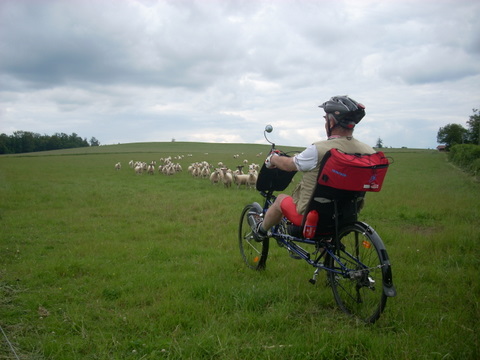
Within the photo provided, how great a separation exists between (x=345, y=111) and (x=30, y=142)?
435 feet

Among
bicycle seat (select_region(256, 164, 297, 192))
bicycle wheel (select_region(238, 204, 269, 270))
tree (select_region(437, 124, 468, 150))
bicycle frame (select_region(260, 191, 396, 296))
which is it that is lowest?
bicycle wheel (select_region(238, 204, 269, 270))

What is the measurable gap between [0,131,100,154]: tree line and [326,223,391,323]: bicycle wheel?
412ft

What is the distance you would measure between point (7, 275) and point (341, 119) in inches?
235

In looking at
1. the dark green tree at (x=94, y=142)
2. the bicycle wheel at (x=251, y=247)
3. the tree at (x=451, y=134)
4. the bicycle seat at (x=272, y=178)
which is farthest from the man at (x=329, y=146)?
the dark green tree at (x=94, y=142)

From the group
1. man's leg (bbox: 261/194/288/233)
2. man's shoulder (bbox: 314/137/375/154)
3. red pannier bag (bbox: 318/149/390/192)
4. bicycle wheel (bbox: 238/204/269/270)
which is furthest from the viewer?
bicycle wheel (bbox: 238/204/269/270)

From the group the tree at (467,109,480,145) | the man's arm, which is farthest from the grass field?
the tree at (467,109,480,145)

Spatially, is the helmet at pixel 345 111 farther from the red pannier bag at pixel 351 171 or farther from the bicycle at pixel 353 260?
the bicycle at pixel 353 260

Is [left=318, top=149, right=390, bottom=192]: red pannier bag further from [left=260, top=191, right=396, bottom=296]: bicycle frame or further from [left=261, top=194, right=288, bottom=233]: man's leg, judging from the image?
[left=261, top=194, right=288, bottom=233]: man's leg

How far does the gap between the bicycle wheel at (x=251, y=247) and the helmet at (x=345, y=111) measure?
2.41m

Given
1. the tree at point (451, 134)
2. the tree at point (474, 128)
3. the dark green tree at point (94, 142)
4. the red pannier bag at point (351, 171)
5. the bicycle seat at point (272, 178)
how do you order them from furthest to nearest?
the dark green tree at point (94, 142) < the tree at point (451, 134) < the tree at point (474, 128) < the bicycle seat at point (272, 178) < the red pannier bag at point (351, 171)

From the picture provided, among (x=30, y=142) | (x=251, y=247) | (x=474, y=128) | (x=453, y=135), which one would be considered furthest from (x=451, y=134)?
(x=30, y=142)

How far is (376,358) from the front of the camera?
346 centimetres

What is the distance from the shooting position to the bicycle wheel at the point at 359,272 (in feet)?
13.1

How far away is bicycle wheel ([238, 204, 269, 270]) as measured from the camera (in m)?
6.14
